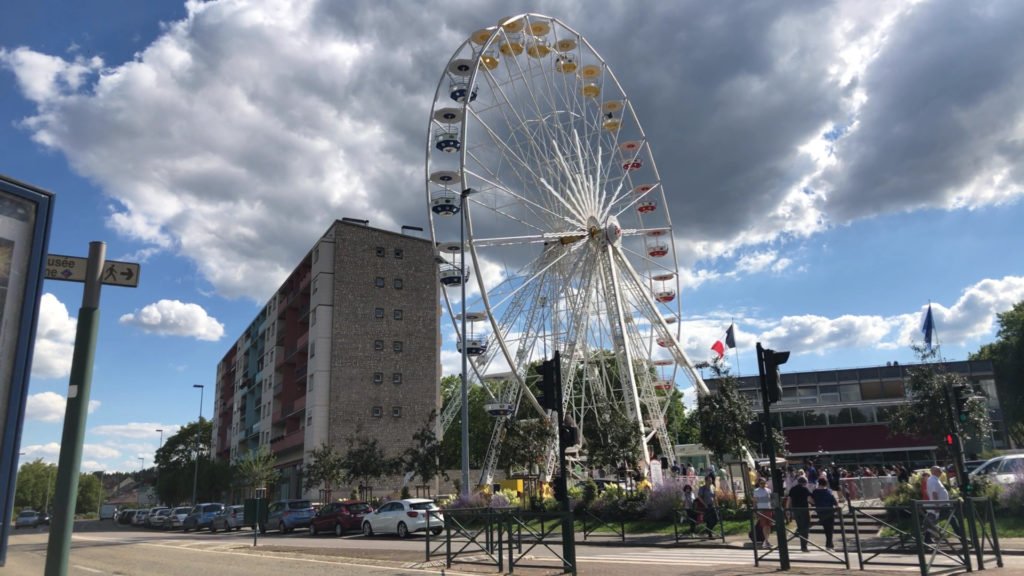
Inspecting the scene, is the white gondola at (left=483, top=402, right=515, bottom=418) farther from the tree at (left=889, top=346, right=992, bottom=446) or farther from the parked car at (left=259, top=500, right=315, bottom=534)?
the tree at (left=889, top=346, right=992, bottom=446)

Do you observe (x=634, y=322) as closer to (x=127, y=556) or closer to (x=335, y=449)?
(x=127, y=556)

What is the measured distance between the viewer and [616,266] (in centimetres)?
3688

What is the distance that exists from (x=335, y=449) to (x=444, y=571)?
42.2 m

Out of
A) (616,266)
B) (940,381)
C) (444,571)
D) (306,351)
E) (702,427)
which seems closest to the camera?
(444,571)

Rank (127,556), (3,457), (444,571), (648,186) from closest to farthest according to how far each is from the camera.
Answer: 1. (3,457)
2. (444,571)
3. (127,556)
4. (648,186)

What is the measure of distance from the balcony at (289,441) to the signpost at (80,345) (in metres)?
54.8

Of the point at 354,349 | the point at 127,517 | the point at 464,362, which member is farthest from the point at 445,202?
the point at 127,517

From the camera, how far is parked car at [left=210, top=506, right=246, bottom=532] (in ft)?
131

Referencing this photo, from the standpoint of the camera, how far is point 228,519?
40406mm

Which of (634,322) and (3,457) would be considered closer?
(3,457)

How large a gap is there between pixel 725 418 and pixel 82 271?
26.2 meters

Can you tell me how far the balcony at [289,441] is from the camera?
5834 cm

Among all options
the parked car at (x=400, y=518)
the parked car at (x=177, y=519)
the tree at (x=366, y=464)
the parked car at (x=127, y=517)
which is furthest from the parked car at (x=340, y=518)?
the parked car at (x=127, y=517)

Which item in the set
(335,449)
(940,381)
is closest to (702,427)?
(940,381)
